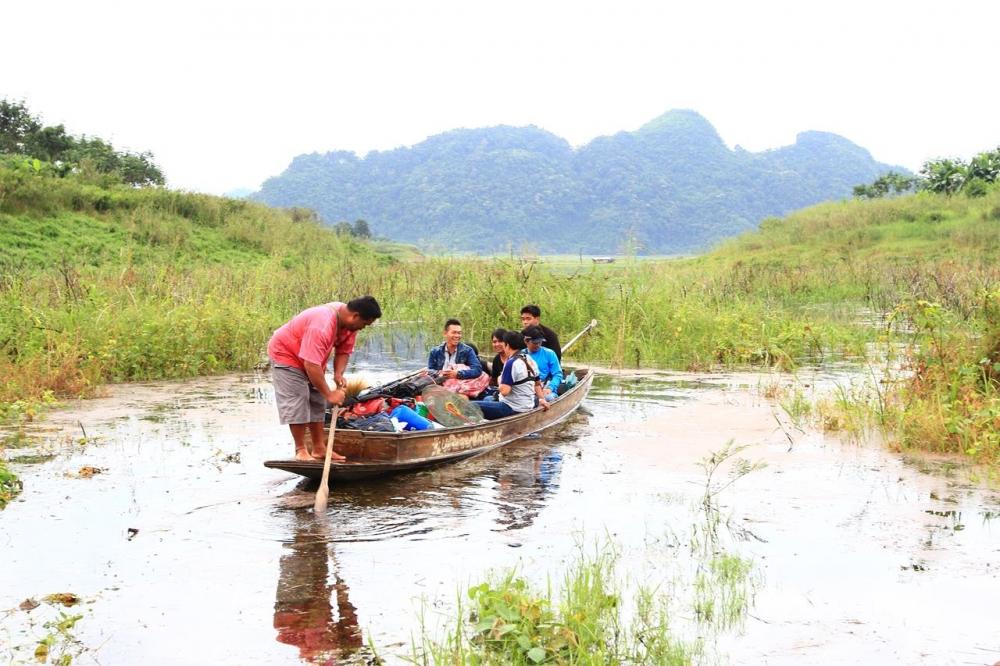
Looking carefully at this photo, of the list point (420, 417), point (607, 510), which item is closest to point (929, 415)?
point (607, 510)

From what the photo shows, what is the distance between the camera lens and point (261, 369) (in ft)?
47.6

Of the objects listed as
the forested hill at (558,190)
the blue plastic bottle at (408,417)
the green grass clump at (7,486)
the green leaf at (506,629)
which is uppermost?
the forested hill at (558,190)

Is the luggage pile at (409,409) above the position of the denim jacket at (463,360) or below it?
below

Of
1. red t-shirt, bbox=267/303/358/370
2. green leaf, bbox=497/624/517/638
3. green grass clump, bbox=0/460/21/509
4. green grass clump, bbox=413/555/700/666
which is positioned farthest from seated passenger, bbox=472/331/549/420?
green leaf, bbox=497/624/517/638

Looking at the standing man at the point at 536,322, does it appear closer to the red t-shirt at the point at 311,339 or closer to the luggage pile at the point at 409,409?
the luggage pile at the point at 409,409

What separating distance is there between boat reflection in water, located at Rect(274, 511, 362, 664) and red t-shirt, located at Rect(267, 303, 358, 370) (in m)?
1.40

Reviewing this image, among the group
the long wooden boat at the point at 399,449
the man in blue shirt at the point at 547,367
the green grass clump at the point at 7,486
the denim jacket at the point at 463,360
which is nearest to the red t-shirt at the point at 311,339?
the long wooden boat at the point at 399,449

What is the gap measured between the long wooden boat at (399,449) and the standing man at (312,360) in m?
0.16

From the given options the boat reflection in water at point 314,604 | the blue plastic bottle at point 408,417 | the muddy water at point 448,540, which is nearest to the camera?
the boat reflection in water at point 314,604

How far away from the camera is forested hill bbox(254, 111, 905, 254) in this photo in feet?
273

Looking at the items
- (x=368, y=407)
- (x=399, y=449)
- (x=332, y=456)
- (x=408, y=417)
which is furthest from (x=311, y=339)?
(x=408, y=417)

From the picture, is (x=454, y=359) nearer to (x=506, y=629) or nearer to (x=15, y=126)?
(x=506, y=629)

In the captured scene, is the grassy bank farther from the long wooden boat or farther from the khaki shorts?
the long wooden boat

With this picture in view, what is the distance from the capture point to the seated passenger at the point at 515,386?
972cm
